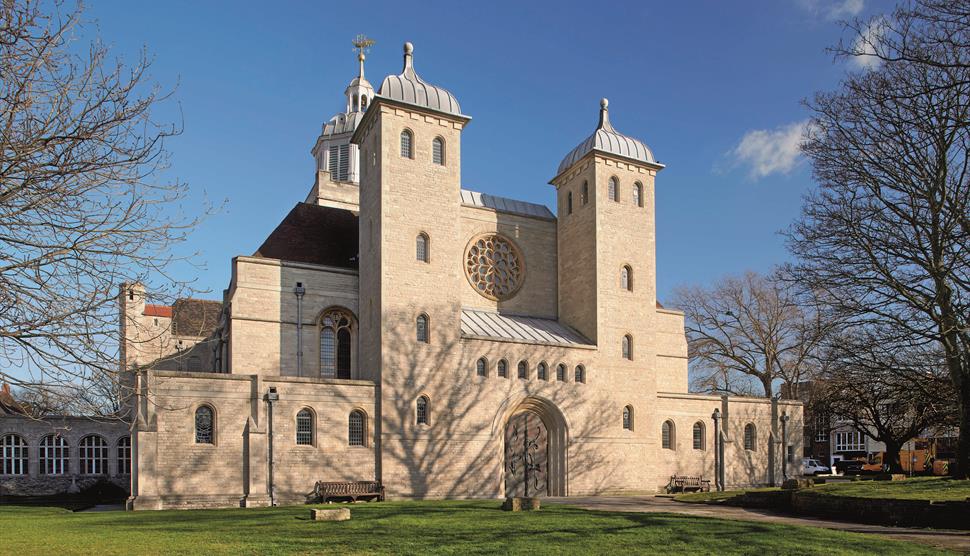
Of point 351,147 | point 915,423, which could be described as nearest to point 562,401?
point 915,423

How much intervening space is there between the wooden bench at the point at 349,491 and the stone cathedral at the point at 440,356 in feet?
2.18

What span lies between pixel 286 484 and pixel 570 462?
11.3 metres

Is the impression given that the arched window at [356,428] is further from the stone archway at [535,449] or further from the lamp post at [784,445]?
the lamp post at [784,445]

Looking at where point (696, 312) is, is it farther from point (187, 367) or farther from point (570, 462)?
point (187, 367)

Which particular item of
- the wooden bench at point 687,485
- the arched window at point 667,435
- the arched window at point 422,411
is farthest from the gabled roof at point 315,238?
the wooden bench at point 687,485

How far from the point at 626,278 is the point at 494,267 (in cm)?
584

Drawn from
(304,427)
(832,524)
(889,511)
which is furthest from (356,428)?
(889,511)

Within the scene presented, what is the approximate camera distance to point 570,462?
3022 cm

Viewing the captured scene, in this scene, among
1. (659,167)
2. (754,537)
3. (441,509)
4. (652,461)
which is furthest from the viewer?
(659,167)

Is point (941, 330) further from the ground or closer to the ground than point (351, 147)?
closer to the ground

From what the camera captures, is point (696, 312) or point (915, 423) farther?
point (696, 312)

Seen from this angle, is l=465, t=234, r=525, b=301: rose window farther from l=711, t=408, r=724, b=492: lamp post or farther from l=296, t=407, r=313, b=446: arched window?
l=711, t=408, r=724, b=492: lamp post

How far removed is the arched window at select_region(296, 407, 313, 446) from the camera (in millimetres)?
25641

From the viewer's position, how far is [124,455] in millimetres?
37469
